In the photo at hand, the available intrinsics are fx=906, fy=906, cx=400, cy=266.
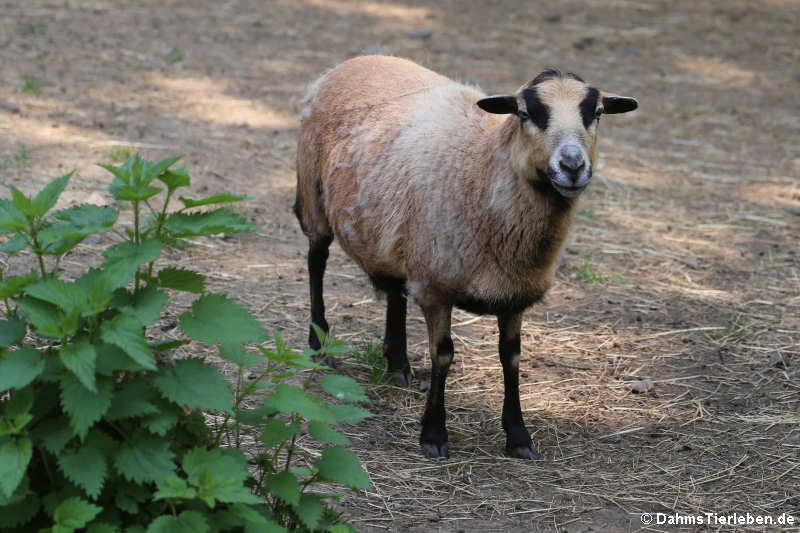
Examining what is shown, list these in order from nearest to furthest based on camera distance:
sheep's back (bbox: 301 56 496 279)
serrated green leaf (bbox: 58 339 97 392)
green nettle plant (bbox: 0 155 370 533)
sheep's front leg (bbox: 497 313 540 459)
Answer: serrated green leaf (bbox: 58 339 97 392) < green nettle plant (bbox: 0 155 370 533) < sheep's back (bbox: 301 56 496 279) < sheep's front leg (bbox: 497 313 540 459)

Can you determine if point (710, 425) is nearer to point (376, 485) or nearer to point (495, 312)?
point (495, 312)

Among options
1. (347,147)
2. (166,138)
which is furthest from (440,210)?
(166,138)

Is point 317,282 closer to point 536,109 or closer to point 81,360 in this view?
point 536,109

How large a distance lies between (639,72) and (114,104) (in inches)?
243

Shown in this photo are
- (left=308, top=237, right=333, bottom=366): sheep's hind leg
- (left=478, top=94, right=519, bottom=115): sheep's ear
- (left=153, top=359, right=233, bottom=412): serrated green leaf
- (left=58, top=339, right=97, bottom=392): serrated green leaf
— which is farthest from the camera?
(left=308, top=237, right=333, bottom=366): sheep's hind leg

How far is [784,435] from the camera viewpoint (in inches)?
171

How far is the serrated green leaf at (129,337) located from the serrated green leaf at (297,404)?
1.29 feet

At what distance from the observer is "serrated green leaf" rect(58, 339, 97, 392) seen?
241 centimetres

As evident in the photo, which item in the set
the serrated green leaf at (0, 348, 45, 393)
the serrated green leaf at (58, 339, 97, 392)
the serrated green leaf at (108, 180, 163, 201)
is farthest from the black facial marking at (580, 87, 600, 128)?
the serrated green leaf at (0, 348, 45, 393)

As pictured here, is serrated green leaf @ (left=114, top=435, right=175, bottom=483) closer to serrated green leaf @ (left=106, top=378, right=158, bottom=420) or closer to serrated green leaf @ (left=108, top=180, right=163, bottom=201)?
serrated green leaf @ (left=106, top=378, right=158, bottom=420)

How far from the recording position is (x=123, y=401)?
8.61 feet

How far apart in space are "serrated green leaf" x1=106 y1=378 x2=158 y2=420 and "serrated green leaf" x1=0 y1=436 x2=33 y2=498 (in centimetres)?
23

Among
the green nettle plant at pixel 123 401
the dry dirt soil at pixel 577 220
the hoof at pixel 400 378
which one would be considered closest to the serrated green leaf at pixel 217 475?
the green nettle plant at pixel 123 401

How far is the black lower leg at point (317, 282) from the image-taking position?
5148mm
